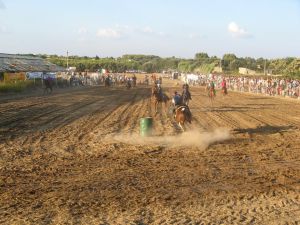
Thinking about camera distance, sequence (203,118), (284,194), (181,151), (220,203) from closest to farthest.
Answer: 1. (220,203)
2. (284,194)
3. (181,151)
4. (203,118)

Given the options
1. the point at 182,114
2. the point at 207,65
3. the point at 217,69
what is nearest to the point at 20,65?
the point at 182,114

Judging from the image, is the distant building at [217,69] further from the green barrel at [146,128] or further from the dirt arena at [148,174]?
the green barrel at [146,128]

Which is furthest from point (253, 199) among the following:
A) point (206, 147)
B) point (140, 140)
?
point (140, 140)

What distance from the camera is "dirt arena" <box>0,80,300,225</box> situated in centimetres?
848

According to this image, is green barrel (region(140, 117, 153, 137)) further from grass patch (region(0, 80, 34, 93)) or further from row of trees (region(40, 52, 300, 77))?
row of trees (region(40, 52, 300, 77))

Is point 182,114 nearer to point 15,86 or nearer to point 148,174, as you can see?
point 148,174

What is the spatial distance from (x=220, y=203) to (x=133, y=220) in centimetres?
201

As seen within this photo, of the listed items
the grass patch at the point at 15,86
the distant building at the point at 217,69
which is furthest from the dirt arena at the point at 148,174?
the distant building at the point at 217,69

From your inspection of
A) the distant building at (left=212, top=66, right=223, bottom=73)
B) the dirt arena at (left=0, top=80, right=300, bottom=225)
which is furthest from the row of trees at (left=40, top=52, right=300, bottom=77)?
the dirt arena at (left=0, top=80, right=300, bottom=225)

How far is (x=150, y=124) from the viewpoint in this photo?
17609mm

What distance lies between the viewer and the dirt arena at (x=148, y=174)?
8477 millimetres

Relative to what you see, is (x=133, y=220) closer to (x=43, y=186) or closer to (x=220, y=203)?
(x=220, y=203)

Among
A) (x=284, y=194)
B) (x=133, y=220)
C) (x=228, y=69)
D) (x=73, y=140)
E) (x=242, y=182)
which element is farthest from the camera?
(x=228, y=69)

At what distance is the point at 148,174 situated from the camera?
37.5ft
